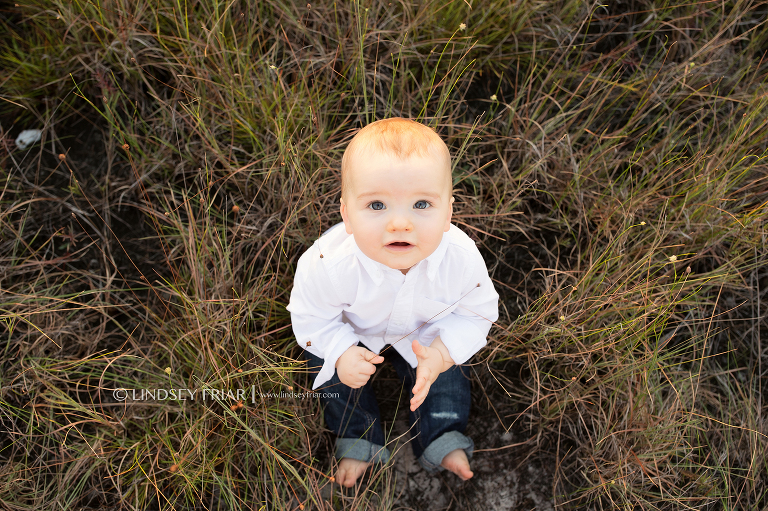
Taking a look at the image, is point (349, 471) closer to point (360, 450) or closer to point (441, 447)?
point (360, 450)

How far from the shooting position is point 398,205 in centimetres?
128

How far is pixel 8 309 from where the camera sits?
6.06 ft

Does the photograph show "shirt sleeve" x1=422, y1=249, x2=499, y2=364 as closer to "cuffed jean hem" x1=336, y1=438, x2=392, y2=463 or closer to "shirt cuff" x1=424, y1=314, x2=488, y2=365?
"shirt cuff" x1=424, y1=314, x2=488, y2=365

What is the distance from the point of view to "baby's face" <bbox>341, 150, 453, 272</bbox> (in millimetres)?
1252

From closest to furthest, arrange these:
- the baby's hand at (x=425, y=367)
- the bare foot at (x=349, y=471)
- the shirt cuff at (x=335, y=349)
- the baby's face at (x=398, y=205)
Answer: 1. the baby's face at (x=398, y=205)
2. the baby's hand at (x=425, y=367)
3. the shirt cuff at (x=335, y=349)
4. the bare foot at (x=349, y=471)

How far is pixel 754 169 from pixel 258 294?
1967 mm

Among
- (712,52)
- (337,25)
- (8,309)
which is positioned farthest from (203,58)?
(712,52)

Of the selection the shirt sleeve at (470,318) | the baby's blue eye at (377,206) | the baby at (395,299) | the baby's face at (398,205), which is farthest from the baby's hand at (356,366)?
the baby's blue eye at (377,206)

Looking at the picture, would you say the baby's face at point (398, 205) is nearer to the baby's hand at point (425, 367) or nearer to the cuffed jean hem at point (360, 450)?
the baby's hand at point (425, 367)

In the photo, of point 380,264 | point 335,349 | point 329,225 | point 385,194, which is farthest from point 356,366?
point 329,225

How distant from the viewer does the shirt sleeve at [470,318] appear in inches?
63.1

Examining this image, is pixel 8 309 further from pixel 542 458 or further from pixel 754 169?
pixel 754 169

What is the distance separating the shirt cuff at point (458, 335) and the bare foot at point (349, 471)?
0.50 metres

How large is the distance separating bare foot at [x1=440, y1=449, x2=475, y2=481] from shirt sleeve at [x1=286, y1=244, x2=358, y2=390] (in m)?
0.52
